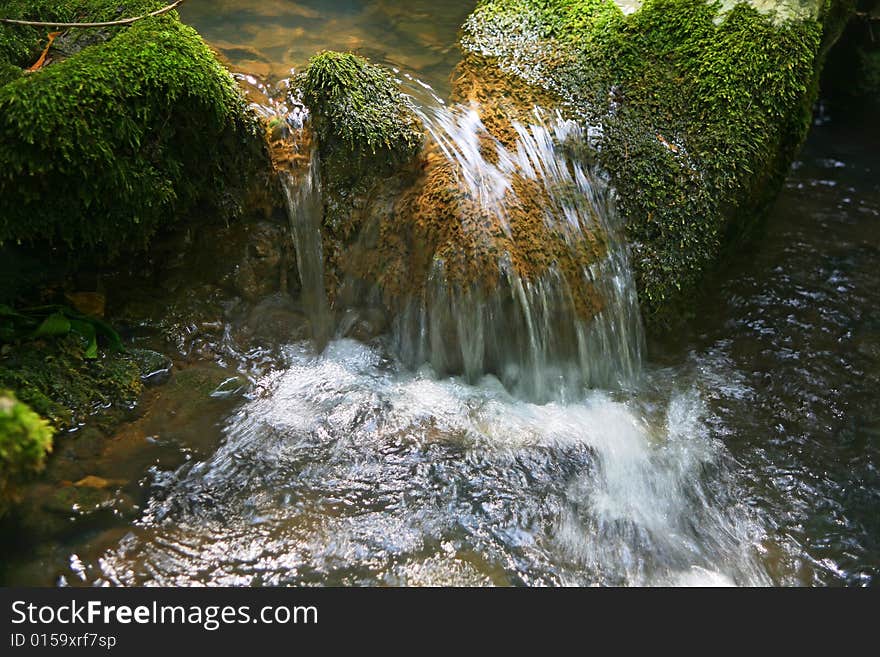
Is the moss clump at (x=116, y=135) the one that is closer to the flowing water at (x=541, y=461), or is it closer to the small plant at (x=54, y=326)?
the small plant at (x=54, y=326)

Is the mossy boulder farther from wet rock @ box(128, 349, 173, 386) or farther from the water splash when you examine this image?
wet rock @ box(128, 349, 173, 386)

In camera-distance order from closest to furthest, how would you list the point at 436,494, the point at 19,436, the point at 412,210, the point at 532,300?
the point at 19,436
the point at 436,494
the point at 532,300
the point at 412,210

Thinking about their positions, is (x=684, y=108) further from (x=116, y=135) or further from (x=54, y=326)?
(x=54, y=326)

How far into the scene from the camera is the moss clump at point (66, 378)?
10.2 ft

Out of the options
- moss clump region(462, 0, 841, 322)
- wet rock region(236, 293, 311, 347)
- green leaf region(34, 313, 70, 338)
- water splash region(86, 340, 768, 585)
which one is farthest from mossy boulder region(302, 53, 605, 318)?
green leaf region(34, 313, 70, 338)

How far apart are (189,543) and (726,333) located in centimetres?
344

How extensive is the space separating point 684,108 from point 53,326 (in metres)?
3.87

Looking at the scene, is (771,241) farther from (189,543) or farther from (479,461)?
(189,543)

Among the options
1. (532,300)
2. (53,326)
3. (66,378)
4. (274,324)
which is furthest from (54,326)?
(532,300)

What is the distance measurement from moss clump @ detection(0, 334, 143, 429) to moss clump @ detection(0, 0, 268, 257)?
21.0 inches

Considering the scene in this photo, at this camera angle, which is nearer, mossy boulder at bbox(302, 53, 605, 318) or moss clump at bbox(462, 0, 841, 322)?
mossy boulder at bbox(302, 53, 605, 318)

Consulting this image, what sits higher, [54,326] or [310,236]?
[310,236]

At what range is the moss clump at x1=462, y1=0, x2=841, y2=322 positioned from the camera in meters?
4.14

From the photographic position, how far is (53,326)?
11.0ft
